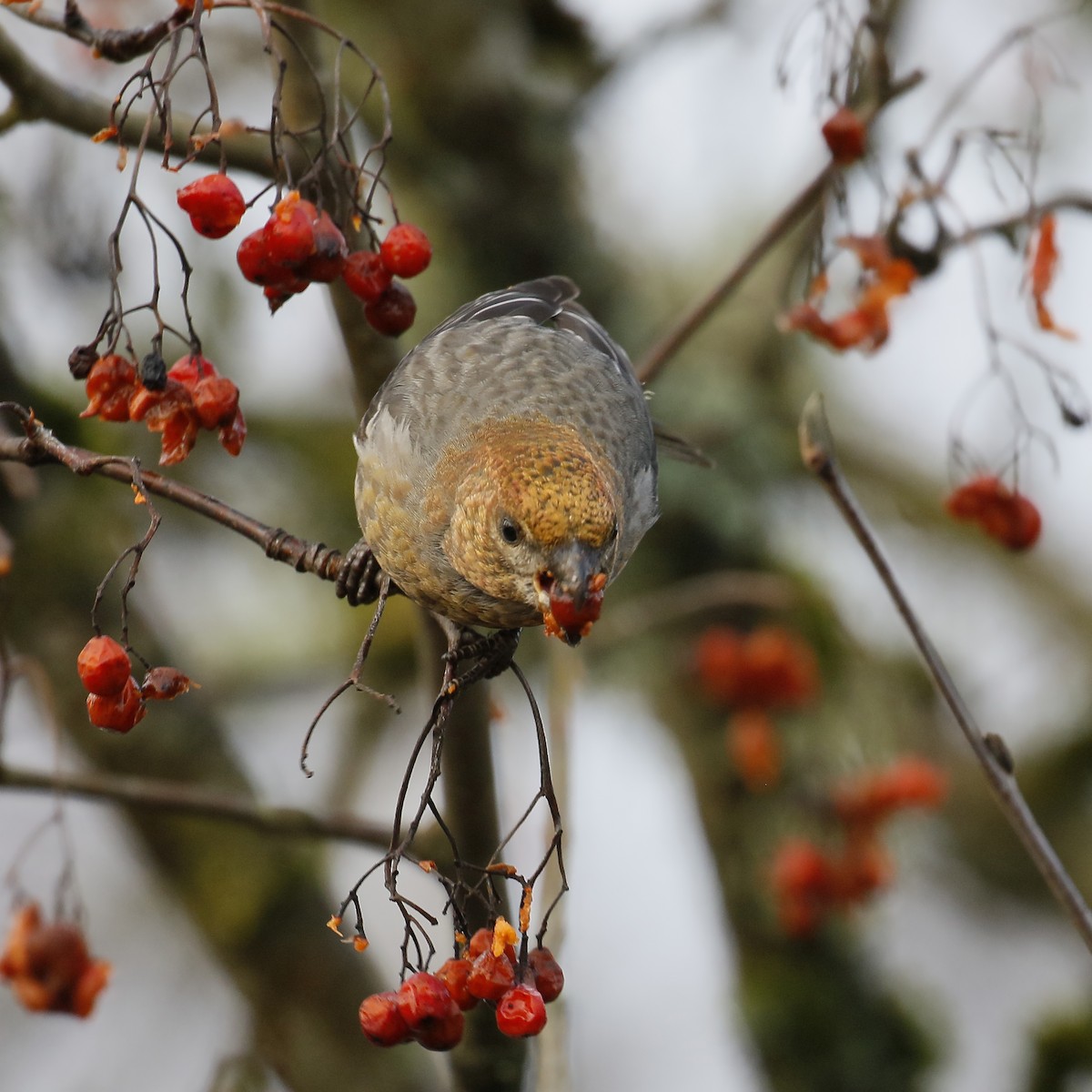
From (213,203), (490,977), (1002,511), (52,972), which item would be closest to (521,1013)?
(490,977)

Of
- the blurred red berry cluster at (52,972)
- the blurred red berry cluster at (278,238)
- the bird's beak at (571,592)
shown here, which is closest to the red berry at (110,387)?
the blurred red berry cluster at (278,238)

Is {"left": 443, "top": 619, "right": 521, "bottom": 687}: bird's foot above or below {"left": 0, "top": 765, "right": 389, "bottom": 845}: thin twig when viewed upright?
above

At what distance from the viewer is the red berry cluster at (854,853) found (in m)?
4.64

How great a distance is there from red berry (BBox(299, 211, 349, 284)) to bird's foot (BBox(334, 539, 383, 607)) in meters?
0.51

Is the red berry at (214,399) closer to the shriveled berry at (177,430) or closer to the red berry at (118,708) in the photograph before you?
the shriveled berry at (177,430)

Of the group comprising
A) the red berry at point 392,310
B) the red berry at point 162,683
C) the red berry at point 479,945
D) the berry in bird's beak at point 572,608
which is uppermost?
the red berry at point 392,310

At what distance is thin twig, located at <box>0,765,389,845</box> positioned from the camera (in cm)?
289

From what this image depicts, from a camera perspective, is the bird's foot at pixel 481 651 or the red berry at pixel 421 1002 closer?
the red berry at pixel 421 1002

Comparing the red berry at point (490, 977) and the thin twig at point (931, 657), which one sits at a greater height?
the thin twig at point (931, 657)

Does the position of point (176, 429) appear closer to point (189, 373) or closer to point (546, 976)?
point (189, 373)

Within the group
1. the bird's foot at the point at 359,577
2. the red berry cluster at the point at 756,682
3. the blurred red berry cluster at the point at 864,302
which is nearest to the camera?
the bird's foot at the point at 359,577

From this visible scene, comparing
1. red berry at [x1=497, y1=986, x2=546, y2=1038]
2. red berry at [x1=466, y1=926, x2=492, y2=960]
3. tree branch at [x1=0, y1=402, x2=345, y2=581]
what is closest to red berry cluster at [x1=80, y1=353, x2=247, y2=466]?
tree branch at [x1=0, y1=402, x2=345, y2=581]

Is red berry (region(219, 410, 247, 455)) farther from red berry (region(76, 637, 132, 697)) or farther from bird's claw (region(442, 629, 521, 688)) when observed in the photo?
bird's claw (region(442, 629, 521, 688))

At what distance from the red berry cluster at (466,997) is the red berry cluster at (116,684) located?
1.86 ft
